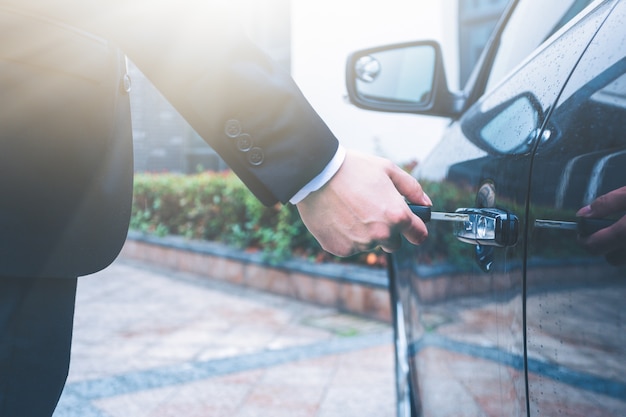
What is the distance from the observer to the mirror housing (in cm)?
208

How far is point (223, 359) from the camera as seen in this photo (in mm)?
3859

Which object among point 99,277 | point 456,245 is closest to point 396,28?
point 99,277

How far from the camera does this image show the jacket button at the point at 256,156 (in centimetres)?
108

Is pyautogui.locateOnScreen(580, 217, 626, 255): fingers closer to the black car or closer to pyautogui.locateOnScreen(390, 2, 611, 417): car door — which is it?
the black car

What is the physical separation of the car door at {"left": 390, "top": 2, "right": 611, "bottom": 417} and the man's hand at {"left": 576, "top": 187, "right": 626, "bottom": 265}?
0.55ft

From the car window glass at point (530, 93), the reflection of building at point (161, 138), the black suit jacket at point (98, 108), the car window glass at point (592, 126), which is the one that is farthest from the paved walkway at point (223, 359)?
the reflection of building at point (161, 138)

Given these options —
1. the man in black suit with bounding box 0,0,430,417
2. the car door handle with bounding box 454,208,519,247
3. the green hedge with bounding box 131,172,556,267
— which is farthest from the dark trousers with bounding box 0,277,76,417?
the green hedge with bounding box 131,172,556,267

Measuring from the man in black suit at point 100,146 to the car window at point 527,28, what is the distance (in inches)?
19.4

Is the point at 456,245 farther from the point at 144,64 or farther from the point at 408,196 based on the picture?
the point at 144,64

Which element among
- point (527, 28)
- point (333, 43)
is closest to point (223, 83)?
point (527, 28)

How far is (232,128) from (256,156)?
0.21ft

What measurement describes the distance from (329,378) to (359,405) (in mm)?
412

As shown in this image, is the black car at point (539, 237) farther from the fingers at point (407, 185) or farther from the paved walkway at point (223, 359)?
the paved walkway at point (223, 359)

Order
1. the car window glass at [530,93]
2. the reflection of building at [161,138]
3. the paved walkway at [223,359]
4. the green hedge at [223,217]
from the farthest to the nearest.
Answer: the reflection of building at [161,138] → the green hedge at [223,217] → the paved walkway at [223,359] → the car window glass at [530,93]
